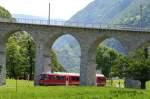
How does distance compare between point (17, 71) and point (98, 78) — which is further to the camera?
point (17, 71)

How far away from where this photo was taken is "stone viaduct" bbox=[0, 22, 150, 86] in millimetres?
67625

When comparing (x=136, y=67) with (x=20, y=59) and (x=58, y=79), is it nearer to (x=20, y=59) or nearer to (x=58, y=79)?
(x=58, y=79)

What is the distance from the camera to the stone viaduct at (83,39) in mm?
67625

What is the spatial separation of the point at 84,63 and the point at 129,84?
791 centimetres

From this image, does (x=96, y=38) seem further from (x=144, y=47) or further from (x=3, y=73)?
(x=3, y=73)

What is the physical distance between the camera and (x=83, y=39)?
230 feet

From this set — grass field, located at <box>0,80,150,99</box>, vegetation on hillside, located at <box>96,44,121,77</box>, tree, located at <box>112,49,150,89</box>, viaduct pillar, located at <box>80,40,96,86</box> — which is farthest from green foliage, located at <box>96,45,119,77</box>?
grass field, located at <box>0,80,150,99</box>

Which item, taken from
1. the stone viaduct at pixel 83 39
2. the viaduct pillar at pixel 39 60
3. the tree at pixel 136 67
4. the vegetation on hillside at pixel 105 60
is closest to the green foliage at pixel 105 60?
the vegetation on hillside at pixel 105 60

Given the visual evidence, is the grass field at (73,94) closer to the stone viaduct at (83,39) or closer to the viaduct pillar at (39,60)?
the stone viaduct at (83,39)

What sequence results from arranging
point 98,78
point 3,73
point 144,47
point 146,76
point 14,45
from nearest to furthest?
point 146,76
point 144,47
point 3,73
point 98,78
point 14,45

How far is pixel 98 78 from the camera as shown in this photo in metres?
77.8

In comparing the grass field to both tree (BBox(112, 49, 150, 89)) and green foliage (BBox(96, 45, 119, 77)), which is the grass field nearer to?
tree (BBox(112, 49, 150, 89))

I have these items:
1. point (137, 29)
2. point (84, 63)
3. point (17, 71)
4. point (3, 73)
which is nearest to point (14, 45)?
point (17, 71)

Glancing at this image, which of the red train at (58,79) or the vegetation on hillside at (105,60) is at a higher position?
the vegetation on hillside at (105,60)
